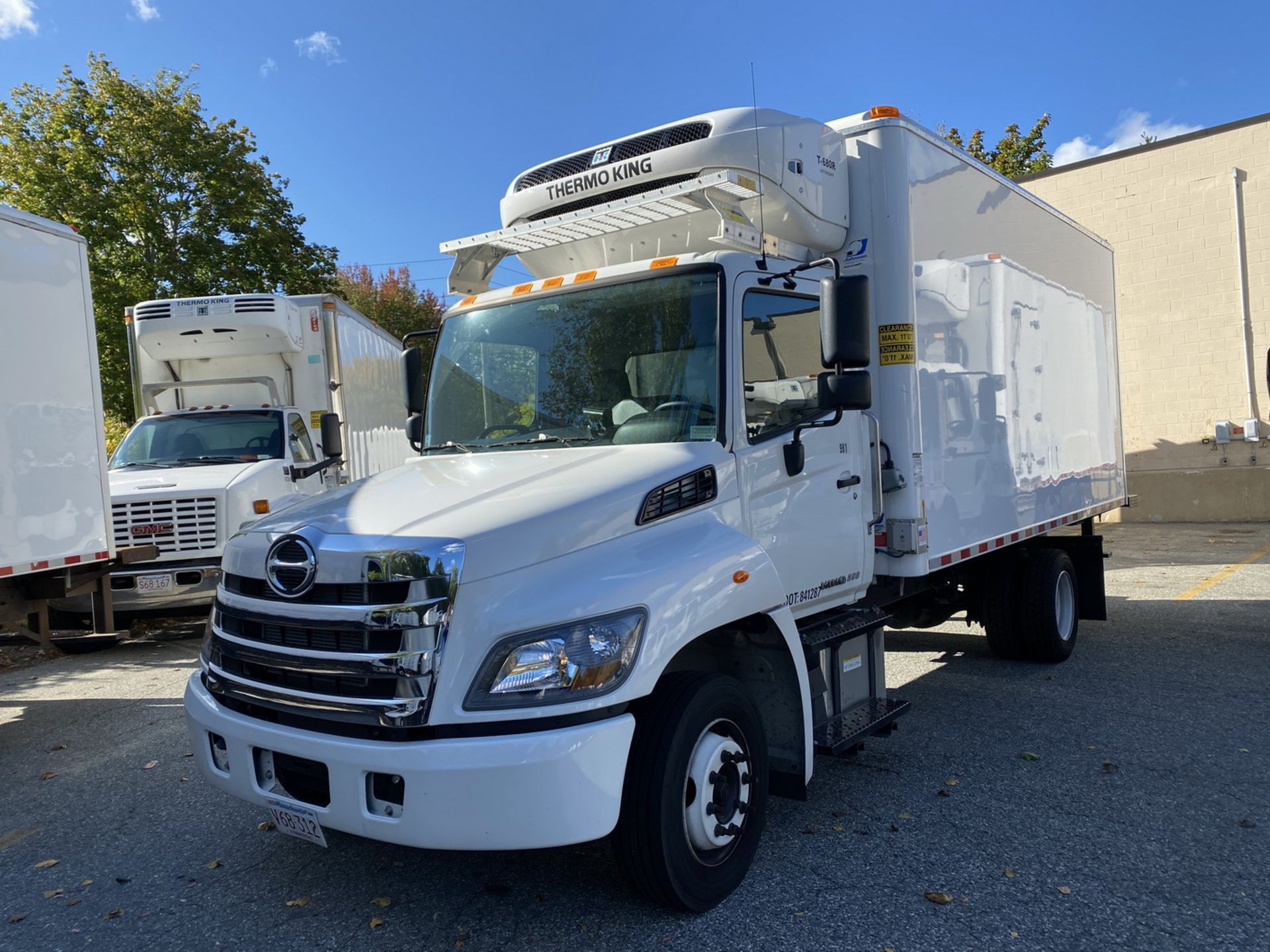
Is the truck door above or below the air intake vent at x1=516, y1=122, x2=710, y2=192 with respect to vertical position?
below

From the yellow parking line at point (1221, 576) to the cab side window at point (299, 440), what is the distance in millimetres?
9506

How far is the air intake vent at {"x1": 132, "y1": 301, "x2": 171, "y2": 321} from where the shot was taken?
1019 centimetres

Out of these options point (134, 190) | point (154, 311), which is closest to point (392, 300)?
point (134, 190)

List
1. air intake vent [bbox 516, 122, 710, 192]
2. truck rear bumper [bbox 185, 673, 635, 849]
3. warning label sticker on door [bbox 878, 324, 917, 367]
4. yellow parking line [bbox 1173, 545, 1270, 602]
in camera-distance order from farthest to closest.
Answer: yellow parking line [bbox 1173, 545, 1270, 602], warning label sticker on door [bbox 878, 324, 917, 367], air intake vent [bbox 516, 122, 710, 192], truck rear bumper [bbox 185, 673, 635, 849]

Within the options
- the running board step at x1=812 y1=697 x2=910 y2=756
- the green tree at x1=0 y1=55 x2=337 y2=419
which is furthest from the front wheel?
the green tree at x1=0 y1=55 x2=337 y2=419

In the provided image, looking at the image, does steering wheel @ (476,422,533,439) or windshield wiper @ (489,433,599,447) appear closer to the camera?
windshield wiper @ (489,433,599,447)

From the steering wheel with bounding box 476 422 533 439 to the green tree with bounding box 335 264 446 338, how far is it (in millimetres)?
36100

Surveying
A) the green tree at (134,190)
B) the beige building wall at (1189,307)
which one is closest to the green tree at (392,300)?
the green tree at (134,190)

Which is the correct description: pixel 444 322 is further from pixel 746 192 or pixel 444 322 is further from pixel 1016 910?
pixel 1016 910

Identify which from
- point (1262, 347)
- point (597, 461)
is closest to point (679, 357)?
point (597, 461)

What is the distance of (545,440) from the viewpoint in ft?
13.7

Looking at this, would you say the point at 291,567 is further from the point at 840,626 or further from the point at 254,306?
the point at 254,306

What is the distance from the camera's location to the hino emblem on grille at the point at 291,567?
10.5ft

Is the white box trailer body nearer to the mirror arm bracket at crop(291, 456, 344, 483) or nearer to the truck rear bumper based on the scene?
the mirror arm bracket at crop(291, 456, 344, 483)
